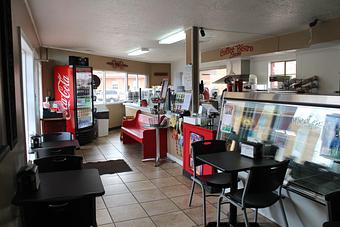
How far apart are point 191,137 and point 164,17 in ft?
6.42

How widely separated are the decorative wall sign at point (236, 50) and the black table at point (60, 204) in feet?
20.8

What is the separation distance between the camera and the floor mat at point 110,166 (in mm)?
5277

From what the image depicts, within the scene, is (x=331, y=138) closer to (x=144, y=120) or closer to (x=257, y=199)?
(x=257, y=199)

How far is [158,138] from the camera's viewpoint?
18.9ft

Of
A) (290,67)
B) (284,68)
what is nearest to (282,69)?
(284,68)

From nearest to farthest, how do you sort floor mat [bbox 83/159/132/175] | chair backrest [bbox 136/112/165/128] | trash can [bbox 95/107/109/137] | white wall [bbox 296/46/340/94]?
floor mat [bbox 83/159/132/175] → white wall [bbox 296/46/340/94] → chair backrest [bbox 136/112/165/128] → trash can [bbox 95/107/109/137]

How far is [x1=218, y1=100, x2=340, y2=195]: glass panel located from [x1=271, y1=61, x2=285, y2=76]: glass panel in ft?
14.3

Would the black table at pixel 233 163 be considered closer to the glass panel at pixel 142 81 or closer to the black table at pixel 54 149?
the black table at pixel 54 149

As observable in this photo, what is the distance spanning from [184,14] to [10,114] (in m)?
3.21

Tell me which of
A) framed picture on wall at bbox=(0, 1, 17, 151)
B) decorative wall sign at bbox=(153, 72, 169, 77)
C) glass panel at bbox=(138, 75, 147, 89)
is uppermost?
decorative wall sign at bbox=(153, 72, 169, 77)

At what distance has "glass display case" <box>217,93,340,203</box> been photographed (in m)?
2.51

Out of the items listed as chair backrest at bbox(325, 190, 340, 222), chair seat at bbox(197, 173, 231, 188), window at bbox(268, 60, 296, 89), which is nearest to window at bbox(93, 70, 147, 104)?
window at bbox(268, 60, 296, 89)

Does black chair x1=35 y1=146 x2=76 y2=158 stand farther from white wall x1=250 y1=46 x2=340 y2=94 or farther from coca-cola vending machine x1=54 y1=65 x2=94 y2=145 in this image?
white wall x1=250 y1=46 x2=340 y2=94

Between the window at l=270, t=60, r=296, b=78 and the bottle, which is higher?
the window at l=270, t=60, r=296, b=78
